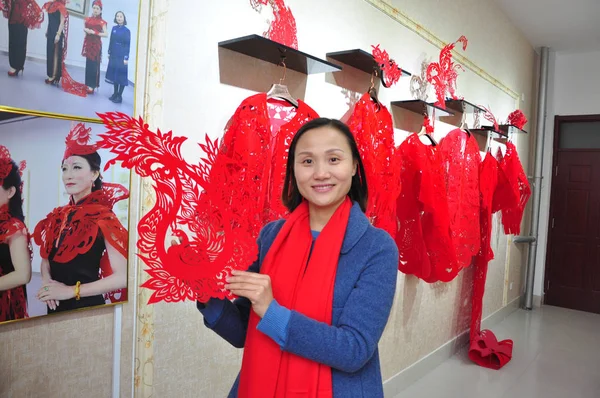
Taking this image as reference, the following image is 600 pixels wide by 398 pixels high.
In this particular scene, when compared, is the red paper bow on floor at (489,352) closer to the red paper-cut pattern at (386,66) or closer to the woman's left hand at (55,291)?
the red paper-cut pattern at (386,66)

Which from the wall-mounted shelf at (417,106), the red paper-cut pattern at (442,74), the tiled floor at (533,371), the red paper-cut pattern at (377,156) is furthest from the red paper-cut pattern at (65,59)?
the tiled floor at (533,371)

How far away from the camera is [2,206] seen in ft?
4.02

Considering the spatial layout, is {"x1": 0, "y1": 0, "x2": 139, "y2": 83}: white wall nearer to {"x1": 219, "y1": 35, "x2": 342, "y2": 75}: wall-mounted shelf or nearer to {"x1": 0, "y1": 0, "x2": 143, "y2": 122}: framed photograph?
{"x1": 0, "y1": 0, "x2": 143, "y2": 122}: framed photograph

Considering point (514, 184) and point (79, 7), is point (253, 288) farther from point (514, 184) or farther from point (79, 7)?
point (514, 184)

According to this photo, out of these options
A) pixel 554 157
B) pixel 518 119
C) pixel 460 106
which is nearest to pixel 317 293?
pixel 460 106

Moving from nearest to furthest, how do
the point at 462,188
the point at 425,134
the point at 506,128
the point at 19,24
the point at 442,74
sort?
the point at 19,24, the point at 425,134, the point at 442,74, the point at 462,188, the point at 506,128

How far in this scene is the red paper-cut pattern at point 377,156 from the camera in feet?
7.45

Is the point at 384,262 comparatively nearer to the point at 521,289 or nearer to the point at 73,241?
the point at 73,241

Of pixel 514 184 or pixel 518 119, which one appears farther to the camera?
pixel 518 119

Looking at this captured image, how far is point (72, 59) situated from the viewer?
134cm

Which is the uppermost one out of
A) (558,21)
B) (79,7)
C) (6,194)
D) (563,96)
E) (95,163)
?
(558,21)

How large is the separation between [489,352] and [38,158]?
145 inches

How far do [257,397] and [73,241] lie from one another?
2.40 ft

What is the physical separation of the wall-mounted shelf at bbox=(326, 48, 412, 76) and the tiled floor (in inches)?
85.7
